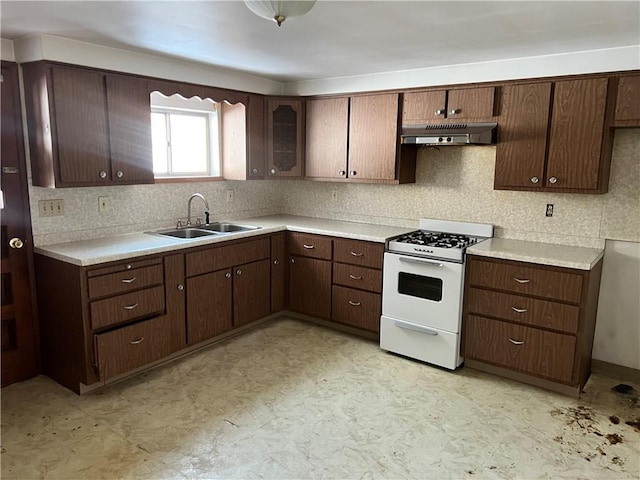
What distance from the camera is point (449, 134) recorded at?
11.2 feet

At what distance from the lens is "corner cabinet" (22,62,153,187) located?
287 cm

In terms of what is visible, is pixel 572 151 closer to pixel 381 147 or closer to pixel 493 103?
pixel 493 103

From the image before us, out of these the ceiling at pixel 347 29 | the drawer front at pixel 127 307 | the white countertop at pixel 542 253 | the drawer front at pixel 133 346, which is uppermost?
the ceiling at pixel 347 29

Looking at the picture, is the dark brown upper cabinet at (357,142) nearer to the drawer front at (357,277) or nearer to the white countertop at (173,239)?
the white countertop at (173,239)

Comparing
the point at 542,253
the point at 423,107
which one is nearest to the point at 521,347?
the point at 542,253

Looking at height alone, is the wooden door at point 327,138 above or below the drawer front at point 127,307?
above

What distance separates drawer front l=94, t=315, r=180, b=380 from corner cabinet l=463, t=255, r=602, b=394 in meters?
2.13

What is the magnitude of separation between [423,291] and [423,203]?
0.93 meters

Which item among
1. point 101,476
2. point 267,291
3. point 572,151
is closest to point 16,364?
point 101,476

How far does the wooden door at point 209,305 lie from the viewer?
136 inches

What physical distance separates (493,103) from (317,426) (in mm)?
2490

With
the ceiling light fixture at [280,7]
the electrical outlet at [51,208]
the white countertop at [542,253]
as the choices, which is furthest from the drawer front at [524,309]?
the electrical outlet at [51,208]

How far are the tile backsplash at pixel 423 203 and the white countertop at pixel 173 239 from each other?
0.12 m

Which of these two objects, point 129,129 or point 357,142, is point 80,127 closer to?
→ point 129,129
